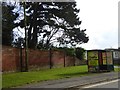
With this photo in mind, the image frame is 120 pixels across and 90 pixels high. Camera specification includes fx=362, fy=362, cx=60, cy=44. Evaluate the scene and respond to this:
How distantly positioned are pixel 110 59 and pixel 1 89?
2065cm

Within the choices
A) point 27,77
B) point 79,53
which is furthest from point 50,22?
point 27,77

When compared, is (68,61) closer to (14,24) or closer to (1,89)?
(14,24)

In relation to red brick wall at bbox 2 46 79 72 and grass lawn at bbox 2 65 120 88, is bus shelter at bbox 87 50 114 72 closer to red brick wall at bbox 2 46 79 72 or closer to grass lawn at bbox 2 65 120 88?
grass lawn at bbox 2 65 120 88

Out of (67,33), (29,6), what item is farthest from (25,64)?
(67,33)

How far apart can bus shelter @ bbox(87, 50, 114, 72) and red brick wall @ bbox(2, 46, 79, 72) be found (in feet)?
24.8

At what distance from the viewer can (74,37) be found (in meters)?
62.6

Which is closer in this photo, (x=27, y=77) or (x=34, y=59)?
(x=27, y=77)

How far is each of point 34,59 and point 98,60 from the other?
8756 millimetres

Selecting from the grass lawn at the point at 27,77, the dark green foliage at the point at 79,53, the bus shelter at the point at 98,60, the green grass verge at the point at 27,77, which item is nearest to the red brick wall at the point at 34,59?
the grass lawn at the point at 27,77

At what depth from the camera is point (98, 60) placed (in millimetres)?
37500

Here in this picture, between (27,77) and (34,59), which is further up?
(34,59)

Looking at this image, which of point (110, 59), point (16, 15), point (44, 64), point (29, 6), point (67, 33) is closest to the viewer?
point (110, 59)

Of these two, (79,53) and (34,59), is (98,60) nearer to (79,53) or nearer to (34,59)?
(34,59)

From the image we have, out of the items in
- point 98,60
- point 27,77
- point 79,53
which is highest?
point 79,53
